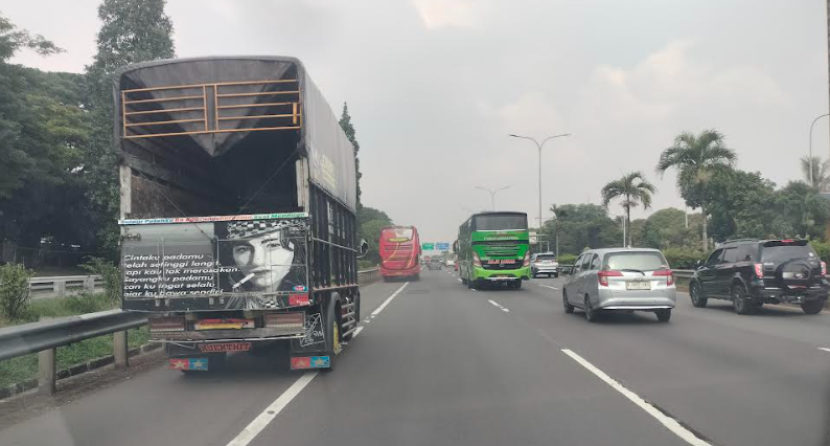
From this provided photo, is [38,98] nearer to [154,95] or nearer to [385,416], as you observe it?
[154,95]

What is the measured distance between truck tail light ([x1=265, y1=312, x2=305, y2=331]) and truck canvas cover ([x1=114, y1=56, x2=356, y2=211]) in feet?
5.73

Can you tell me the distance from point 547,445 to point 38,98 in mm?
37929

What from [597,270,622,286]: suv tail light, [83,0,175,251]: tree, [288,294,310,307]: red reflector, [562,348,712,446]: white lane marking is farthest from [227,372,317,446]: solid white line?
[83,0,175,251]: tree

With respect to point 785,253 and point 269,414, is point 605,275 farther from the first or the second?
point 269,414

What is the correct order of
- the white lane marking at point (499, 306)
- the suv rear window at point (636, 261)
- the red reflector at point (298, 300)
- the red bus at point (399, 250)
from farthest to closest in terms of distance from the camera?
the red bus at point (399, 250) → the white lane marking at point (499, 306) → the suv rear window at point (636, 261) → the red reflector at point (298, 300)

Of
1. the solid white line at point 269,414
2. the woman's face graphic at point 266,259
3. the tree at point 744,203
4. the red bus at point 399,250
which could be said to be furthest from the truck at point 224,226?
the tree at point 744,203

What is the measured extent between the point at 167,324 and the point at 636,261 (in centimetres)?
990

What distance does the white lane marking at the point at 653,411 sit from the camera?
17.1 feet

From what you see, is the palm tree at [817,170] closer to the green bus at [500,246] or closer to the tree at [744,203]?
the tree at [744,203]

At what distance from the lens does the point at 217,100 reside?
8281 millimetres

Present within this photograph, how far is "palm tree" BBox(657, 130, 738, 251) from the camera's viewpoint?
36375mm

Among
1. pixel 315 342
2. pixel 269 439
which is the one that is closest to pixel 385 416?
pixel 269 439

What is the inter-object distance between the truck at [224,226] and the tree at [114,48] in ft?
95.3

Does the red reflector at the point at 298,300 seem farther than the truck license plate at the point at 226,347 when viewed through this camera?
No
